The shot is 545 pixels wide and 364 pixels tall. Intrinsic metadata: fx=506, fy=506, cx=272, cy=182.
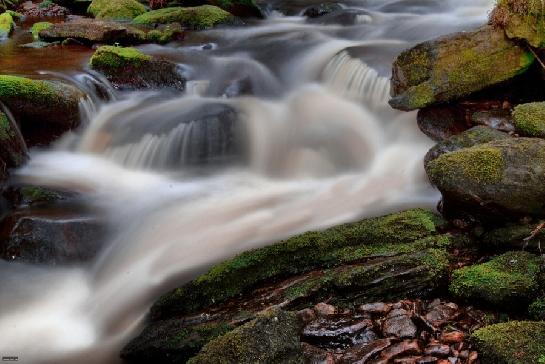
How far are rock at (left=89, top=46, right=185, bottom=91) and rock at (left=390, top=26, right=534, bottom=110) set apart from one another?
177 inches

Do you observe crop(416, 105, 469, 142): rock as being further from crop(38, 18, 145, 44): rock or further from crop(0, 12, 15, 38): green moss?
crop(0, 12, 15, 38): green moss

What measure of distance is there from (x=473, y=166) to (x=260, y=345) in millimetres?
2756

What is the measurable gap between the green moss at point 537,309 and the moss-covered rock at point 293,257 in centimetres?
122

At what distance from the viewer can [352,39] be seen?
1153cm

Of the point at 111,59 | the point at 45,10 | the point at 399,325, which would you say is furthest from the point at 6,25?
the point at 399,325

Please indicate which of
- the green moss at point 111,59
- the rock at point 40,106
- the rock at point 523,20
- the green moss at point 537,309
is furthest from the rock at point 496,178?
the green moss at point 111,59

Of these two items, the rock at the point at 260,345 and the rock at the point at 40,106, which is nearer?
the rock at the point at 260,345

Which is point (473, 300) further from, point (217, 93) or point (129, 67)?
point (129, 67)

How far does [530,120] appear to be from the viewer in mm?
5777

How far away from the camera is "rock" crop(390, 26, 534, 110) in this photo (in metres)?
6.89

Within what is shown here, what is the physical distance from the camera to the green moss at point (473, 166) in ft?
15.4

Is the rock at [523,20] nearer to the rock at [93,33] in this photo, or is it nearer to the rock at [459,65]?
the rock at [459,65]

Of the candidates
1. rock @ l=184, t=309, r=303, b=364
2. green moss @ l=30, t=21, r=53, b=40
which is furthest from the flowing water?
green moss @ l=30, t=21, r=53, b=40

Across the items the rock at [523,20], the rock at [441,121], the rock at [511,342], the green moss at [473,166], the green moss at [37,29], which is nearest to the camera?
the rock at [511,342]
